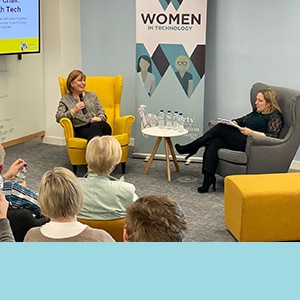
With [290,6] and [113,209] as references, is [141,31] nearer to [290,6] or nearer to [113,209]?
[290,6]

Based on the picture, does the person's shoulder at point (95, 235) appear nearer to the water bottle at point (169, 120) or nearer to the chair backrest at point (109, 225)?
the chair backrest at point (109, 225)

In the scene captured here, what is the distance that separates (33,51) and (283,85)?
2.94 meters

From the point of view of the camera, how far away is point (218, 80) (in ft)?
20.1

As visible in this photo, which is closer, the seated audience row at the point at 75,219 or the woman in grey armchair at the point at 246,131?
the seated audience row at the point at 75,219

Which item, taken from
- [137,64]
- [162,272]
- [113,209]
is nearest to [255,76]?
A: [137,64]

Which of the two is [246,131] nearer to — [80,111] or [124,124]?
[124,124]

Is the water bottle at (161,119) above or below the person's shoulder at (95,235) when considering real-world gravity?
below

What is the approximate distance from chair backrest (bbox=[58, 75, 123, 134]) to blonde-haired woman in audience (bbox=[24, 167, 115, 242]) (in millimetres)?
3871

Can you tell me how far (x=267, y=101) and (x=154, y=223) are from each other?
11.8ft

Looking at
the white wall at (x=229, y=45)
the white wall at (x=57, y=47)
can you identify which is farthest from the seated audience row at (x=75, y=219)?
the white wall at (x=57, y=47)

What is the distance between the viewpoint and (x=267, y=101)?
16.3 ft

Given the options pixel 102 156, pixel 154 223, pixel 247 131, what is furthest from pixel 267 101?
pixel 154 223

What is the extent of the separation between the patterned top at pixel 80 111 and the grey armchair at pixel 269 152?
1555 mm

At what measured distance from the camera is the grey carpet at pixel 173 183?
4.07 metres
